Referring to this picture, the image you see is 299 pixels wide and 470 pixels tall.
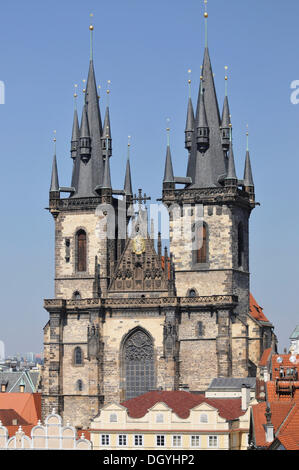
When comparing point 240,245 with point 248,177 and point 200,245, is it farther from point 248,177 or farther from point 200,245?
point 248,177

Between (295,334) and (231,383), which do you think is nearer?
(231,383)

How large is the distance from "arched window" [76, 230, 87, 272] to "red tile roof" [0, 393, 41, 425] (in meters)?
13.9

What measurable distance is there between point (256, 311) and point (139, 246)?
453 inches

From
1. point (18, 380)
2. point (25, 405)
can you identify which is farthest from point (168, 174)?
point (18, 380)

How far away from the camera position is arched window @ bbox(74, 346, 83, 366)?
70.6m

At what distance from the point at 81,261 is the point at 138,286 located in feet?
15.8

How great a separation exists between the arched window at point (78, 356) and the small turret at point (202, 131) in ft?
51.0

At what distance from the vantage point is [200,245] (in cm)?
6962

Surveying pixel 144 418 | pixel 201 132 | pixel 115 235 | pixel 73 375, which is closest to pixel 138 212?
pixel 115 235

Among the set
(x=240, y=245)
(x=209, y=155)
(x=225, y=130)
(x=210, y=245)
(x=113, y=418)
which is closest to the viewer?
(x=113, y=418)

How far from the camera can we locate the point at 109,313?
70688 millimetres

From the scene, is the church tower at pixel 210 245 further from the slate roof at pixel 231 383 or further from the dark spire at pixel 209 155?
the slate roof at pixel 231 383

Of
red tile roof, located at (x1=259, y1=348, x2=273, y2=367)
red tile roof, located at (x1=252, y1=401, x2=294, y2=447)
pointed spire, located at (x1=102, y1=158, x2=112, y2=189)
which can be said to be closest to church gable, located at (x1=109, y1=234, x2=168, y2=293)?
pointed spire, located at (x1=102, y1=158, x2=112, y2=189)

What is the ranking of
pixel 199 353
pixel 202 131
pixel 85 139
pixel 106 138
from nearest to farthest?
1. pixel 199 353
2. pixel 202 131
3. pixel 85 139
4. pixel 106 138
